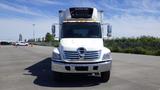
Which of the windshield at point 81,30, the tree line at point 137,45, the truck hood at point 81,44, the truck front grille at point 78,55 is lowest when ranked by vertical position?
the tree line at point 137,45

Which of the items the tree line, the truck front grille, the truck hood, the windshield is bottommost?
the tree line

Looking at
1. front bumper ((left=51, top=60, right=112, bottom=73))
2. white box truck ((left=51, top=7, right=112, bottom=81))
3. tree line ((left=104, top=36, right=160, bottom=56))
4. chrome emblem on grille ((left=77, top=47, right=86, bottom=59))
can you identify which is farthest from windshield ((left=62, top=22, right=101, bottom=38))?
tree line ((left=104, top=36, right=160, bottom=56))

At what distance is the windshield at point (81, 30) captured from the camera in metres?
14.8

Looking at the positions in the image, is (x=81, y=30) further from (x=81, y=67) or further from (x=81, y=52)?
(x=81, y=67)

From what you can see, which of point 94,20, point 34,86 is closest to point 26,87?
point 34,86

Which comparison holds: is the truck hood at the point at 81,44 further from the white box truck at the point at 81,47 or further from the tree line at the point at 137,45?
the tree line at the point at 137,45

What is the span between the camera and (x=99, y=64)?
1277cm

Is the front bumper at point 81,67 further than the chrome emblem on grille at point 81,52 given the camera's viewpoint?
No

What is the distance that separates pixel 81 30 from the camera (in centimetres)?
1493

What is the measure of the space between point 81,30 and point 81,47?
205 centimetres

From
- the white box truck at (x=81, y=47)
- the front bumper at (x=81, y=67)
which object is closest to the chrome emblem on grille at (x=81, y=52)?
the white box truck at (x=81, y=47)

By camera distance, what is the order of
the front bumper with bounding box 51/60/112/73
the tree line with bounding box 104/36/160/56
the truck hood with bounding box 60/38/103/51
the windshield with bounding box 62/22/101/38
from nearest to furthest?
the front bumper with bounding box 51/60/112/73 < the truck hood with bounding box 60/38/103/51 < the windshield with bounding box 62/22/101/38 < the tree line with bounding box 104/36/160/56

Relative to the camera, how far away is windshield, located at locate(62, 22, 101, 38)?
14.8 meters

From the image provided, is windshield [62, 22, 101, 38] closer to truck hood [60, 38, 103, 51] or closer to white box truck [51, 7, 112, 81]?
white box truck [51, 7, 112, 81]
